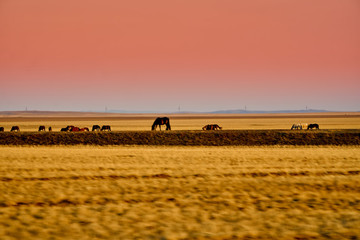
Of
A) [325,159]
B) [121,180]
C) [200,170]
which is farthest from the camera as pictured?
[325,159]

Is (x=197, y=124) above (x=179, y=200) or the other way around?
above

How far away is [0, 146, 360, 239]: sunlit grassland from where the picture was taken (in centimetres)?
874

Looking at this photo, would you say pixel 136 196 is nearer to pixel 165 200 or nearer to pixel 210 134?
pixel 165 200

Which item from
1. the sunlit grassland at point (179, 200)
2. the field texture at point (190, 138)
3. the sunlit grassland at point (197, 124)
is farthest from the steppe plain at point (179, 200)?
the sunlit grassland at point (197, 124)

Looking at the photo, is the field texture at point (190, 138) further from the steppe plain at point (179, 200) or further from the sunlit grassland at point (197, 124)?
the sunlit grassland at point (197, 124)

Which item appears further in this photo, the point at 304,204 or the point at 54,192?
the point at 54,192

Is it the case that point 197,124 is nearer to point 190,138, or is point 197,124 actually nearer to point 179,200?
point 190,138

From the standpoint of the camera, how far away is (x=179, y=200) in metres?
11.6

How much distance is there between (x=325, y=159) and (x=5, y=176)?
15490 mm

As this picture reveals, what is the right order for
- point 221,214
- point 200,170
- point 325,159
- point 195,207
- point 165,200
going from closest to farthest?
point 221,214
point 195,207
point 165,200
point 200,170
point 325,159

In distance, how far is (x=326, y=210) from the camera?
10.5 metres

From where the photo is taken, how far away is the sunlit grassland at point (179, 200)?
28.7 ft

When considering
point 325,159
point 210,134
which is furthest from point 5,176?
point 210,134

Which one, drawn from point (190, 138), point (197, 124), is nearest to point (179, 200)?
point (190, 138)
